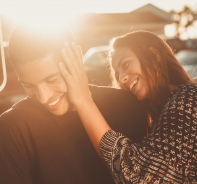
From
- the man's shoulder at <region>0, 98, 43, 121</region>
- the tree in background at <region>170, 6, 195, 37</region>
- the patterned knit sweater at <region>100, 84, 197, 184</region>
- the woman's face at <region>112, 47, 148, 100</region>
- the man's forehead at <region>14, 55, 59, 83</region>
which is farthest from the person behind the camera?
the tree in background at <region>170, 6, 195, 37</region>

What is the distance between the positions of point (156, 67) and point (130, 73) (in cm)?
23

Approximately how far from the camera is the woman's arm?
7.18 feet

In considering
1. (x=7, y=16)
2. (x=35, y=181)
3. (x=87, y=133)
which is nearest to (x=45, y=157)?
(x=35, y=181)

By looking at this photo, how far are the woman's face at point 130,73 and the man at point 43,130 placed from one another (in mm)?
648

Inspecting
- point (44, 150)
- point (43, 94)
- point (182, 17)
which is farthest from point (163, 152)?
point (182, 17)

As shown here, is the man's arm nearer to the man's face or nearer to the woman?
the man's face

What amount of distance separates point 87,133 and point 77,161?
0.19 m

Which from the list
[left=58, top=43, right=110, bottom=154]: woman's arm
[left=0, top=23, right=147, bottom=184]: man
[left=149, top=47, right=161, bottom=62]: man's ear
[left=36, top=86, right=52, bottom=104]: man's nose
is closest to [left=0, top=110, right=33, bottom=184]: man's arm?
[left=0, top=23, right=147, bottom=184]: man

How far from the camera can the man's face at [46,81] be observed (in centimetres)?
226

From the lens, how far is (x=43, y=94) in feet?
7.41

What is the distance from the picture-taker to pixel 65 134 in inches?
89.7

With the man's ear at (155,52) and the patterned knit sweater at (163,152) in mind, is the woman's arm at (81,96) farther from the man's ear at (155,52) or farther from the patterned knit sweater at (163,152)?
the man's ear at (155,52)

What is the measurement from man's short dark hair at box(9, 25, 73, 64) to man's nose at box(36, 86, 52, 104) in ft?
0.65

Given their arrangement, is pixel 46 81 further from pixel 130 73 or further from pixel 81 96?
pixel 130 73
